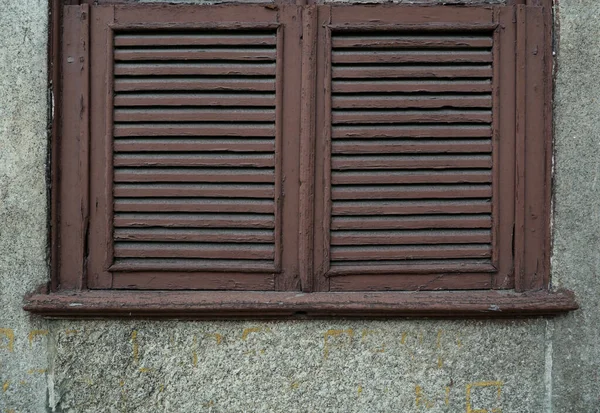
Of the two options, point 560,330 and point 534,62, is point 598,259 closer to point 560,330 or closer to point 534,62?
point 560,330

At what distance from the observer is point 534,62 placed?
10.2 ft

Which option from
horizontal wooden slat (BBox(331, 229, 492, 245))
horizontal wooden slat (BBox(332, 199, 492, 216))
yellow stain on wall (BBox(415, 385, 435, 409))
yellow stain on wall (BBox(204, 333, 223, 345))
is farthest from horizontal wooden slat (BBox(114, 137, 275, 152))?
yellow stain on wall (BBox(415, 385, 435, 409))

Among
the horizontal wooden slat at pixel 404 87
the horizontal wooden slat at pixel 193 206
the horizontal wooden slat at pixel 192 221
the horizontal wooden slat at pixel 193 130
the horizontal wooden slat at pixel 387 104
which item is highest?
the horizontal wooden slat at pixel 404 87

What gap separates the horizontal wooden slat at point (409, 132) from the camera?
310cm

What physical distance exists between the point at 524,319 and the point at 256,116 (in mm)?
1777

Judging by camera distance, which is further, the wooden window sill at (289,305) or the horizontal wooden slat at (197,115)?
the horizontal wooden slat at (197,115)

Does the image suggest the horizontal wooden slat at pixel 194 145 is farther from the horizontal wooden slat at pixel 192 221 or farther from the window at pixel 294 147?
the horizontal wooden slat at pixel 192 221

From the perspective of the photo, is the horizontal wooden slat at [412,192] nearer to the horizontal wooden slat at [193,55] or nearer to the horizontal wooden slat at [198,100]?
the horizontal wooden slat at [198,100]

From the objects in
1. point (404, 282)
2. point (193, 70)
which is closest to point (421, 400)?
point (404, 282)

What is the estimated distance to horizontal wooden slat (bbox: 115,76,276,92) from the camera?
3.09 m

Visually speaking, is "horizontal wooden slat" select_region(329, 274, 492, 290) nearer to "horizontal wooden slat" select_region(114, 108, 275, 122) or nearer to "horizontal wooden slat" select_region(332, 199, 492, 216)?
"horizontal wooden slat" select_region(332, 199, 492, 216)

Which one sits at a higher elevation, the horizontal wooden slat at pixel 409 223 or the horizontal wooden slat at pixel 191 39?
the horizontal wooden slat at pixel 191 39

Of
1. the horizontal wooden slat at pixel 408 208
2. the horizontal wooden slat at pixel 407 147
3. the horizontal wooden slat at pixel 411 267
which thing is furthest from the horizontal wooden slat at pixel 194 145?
the horizontal wooden slat at pixel 411 267

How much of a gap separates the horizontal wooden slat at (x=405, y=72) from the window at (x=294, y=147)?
11mm
